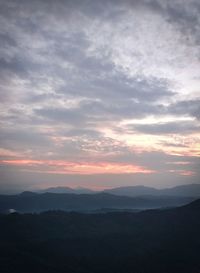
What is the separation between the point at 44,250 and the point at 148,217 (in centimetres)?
5084

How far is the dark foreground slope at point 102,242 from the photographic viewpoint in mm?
78000

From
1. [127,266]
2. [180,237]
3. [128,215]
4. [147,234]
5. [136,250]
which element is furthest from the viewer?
[128,215]

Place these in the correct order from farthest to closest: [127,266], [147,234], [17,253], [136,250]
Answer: [147,234]
[136,250]
[17,253]
[127,266]

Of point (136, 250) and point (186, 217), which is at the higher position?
point (186, 217)

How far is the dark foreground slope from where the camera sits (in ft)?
256

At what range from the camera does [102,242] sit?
10144 centimetres

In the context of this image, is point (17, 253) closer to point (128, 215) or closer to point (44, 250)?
point (44, 250)

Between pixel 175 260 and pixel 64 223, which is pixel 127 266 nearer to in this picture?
pixel 175 260

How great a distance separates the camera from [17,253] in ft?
282

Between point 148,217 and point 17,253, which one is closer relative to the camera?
point 17,253

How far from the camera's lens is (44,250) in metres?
92.7

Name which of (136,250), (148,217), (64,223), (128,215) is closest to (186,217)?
(148,217)

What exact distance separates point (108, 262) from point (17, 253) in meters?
25.1

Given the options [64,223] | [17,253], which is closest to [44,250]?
[17,253]
